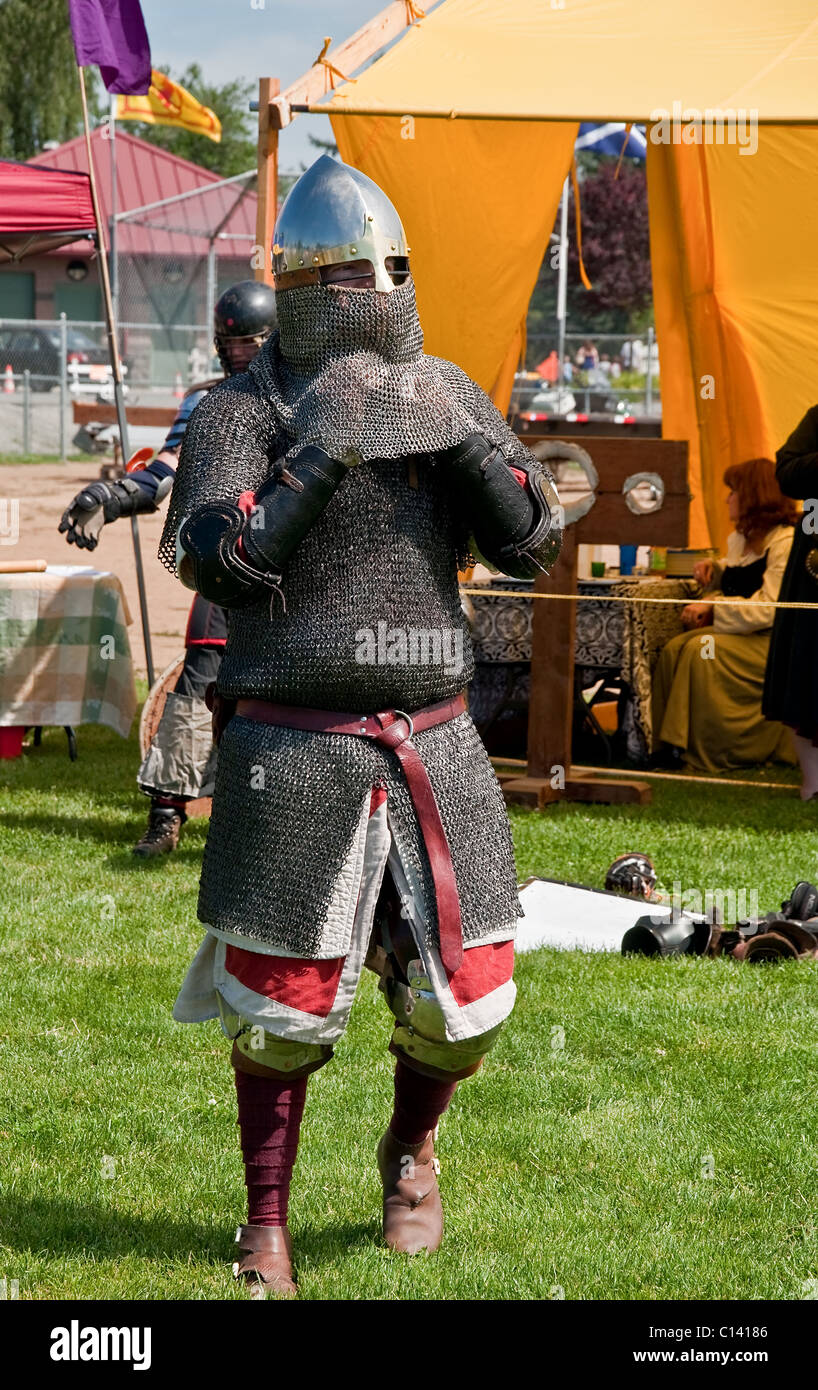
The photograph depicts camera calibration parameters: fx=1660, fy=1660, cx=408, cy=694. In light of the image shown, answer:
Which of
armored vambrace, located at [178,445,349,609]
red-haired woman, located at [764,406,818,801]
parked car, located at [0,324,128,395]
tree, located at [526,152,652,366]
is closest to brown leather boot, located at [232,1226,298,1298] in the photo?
armored vambrace, located at [178,445,349,609]

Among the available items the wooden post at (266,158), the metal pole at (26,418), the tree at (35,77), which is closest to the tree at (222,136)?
the tree at (35,77)

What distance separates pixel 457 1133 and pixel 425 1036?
0.87 metres

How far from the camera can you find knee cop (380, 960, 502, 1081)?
261 cm

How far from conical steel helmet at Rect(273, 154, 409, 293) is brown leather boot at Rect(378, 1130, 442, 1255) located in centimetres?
145

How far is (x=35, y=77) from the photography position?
3722cm

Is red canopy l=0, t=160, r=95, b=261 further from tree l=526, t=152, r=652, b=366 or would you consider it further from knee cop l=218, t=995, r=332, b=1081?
tree l=526, t=152, r=652, b=366

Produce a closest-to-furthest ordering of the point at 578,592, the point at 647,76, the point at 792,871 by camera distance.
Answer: the point at 792,871
the point at 647,76
the point at 578,592

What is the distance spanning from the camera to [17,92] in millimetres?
37750

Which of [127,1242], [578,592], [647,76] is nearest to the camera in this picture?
[127,1242]

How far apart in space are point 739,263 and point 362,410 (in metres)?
6.54

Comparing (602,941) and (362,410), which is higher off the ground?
(362,410)

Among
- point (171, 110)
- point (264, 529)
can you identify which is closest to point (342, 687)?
point (264, 529)
